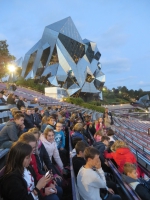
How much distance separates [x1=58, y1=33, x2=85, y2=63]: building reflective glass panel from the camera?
45.2 m

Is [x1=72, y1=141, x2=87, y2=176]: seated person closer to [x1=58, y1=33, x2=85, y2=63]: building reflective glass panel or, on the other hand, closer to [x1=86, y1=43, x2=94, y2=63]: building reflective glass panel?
[x1=58, y1=33, x2=85, y2=63]: building reflective glass panel

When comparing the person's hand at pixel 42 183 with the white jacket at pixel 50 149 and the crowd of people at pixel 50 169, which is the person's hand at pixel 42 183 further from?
the white jacket at pixel 50 149

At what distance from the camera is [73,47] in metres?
47.4

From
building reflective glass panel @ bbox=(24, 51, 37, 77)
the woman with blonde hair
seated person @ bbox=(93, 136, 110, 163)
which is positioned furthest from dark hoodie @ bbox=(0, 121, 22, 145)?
building reflective glass panel @ bbox=(24, 51, 37, 77)

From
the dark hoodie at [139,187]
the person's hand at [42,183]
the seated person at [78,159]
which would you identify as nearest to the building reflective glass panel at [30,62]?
the seated person at [78,159]

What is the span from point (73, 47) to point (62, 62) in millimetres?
5487

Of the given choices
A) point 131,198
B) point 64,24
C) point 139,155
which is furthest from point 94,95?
point 131,198

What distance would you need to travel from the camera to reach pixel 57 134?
17.6ft

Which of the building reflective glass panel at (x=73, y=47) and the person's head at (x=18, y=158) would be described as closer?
the person's head at (x=18, y=158)

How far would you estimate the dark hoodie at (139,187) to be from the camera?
318 centimetres

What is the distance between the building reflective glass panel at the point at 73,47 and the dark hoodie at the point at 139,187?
145ft

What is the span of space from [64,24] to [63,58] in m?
8.11

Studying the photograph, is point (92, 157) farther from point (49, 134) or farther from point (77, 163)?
point (49, 134)

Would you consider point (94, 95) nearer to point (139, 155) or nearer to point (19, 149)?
point (139, 155)
